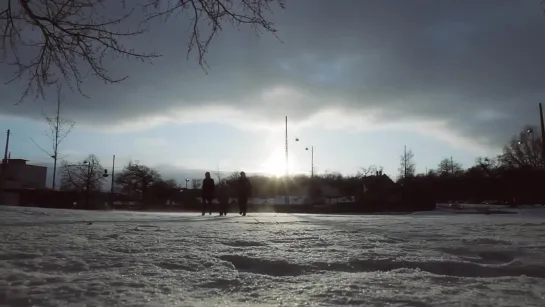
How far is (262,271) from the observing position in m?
4.59

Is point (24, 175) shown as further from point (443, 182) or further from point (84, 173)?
point (443, 182)

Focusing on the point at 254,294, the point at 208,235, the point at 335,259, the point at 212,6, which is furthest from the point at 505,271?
the point at 212,6

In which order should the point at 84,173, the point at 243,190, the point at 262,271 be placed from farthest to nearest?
the point at 84,173
the point at 243,190
the point at 262,271

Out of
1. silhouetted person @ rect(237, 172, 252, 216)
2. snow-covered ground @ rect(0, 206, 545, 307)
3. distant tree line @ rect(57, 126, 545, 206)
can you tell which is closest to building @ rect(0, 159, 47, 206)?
distant tree line @ rect(57, 126, 545, 206)

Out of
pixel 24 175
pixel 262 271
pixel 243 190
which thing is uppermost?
pixel 24 175

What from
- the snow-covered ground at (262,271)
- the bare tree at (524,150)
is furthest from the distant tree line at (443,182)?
the snow-covered ground at (262,271)

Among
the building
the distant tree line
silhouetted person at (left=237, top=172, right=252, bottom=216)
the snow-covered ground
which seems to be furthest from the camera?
the building

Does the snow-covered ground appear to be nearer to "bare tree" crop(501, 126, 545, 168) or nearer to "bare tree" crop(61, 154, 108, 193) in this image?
"bare tree" crop(61, 154, 108, 193)

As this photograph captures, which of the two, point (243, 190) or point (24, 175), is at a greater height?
point (24, 175)

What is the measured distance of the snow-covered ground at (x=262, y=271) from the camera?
349cm

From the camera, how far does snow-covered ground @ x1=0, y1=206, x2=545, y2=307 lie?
3488 millimetres

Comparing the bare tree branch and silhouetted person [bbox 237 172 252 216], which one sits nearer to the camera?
silhouetted person [bbox 237 172 252 216]

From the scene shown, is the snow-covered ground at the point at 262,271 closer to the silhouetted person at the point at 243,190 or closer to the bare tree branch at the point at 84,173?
the silhouetted person at the point at 243,190

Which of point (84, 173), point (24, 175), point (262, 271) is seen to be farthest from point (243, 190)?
point (24, 175)
